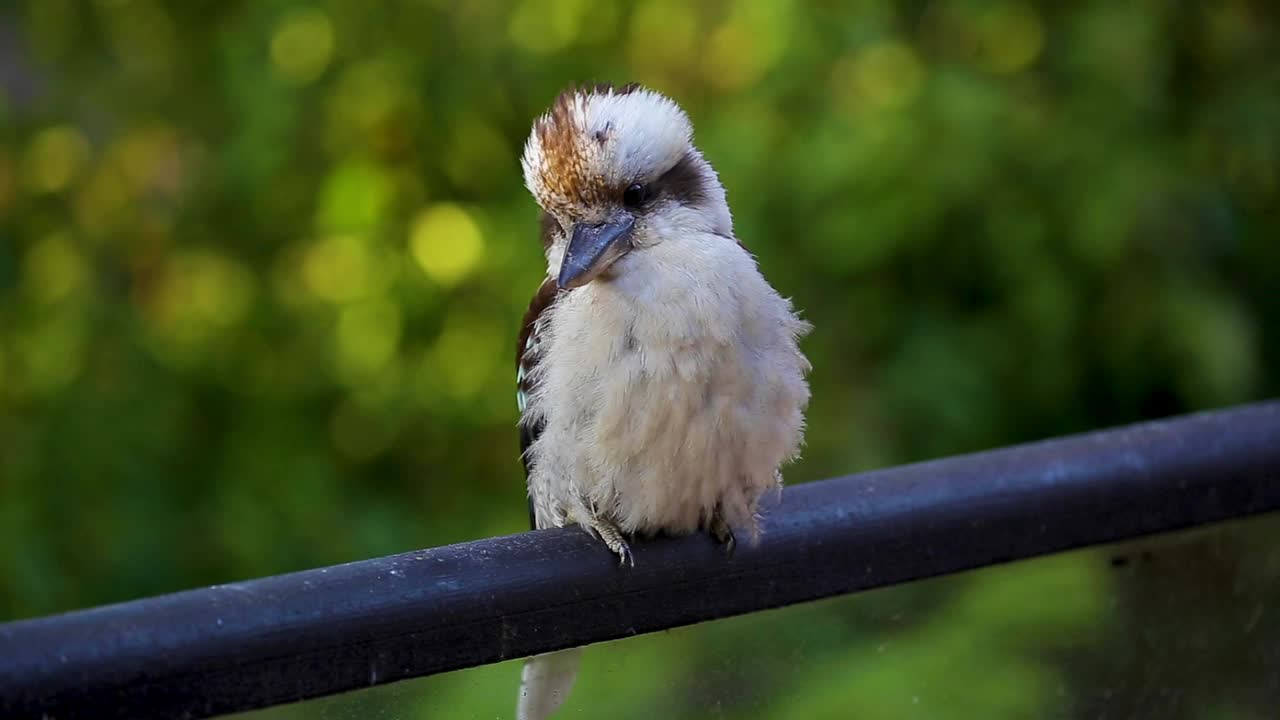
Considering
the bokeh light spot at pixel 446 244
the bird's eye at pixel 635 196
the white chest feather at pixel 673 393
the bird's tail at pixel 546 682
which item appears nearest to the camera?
the bird's tail at pixel 546 682

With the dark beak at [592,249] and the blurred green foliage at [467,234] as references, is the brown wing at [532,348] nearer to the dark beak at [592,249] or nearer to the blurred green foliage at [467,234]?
the dark beak at [592,249]

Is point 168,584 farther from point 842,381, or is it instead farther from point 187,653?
point 187,653

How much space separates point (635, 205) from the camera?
190 cm

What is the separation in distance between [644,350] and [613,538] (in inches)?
8.7

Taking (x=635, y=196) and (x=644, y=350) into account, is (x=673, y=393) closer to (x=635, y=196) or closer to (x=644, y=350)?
(x=644, y=350)

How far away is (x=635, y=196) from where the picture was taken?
1897 millimetres

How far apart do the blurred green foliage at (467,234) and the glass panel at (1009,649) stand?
0.86m

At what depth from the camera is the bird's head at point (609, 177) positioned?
1.85 m

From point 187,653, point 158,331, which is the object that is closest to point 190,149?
point 158,331

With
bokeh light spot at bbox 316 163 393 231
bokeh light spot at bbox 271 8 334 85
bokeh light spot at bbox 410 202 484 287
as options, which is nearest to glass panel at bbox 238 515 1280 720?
bokeh light spot at bbox 410 202 484 287

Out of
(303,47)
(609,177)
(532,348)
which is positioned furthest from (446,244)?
(609,177)

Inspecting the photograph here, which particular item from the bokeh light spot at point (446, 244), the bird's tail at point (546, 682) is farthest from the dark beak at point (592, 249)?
the bokeh light spot at point (446, 244)

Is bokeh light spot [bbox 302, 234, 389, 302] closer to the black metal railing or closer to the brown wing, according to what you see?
the brown wing

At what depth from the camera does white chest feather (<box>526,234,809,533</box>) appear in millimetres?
1763
